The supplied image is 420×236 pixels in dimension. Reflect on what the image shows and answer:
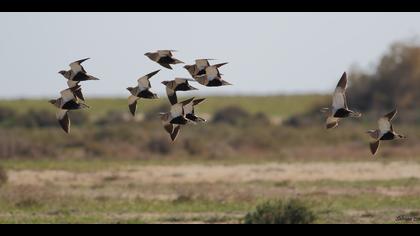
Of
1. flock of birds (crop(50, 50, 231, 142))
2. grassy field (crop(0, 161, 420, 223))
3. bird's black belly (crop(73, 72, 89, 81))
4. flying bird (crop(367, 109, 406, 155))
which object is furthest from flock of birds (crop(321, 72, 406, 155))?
grassy field (crop(0, 161, 420, 223))

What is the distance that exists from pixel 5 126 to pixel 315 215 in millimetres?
42241

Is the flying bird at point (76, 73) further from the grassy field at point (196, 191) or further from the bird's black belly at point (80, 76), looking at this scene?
the grassy field at point (196, 191)

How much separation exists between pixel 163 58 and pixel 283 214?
10255 millimetres

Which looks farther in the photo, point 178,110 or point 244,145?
point 244,145

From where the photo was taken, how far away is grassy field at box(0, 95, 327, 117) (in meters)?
89.7

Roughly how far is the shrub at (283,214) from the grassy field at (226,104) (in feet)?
217

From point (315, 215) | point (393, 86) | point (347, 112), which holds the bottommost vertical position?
point (393, 86)

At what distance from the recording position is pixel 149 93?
8164mm

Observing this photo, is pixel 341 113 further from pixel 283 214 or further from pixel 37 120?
pixel 37 120

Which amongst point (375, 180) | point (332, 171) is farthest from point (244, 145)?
point (375, 180)

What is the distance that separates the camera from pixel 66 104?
787 cm

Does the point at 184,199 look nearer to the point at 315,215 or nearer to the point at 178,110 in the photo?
the point at 315,215

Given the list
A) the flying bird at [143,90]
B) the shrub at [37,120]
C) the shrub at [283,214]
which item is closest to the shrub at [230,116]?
the shrub at [37,120]

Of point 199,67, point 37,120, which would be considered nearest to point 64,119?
point 199,67
